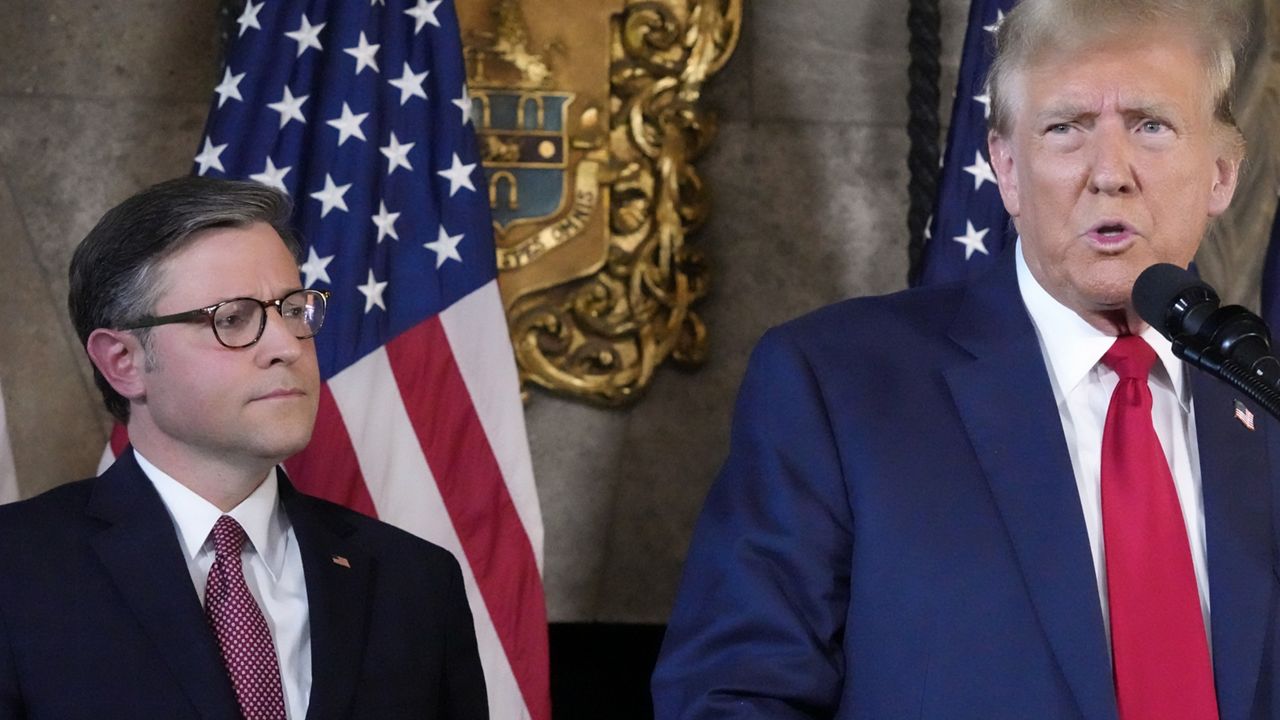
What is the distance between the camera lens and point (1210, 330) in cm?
138

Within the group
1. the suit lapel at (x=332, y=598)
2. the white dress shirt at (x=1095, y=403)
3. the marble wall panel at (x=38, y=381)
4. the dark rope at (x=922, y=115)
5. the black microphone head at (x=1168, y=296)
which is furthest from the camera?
the dark rope at (x=922, y=115)

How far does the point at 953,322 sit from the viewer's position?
72.5 inches

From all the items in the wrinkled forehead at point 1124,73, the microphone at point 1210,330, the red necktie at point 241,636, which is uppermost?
the wrinkled forehead at point 1124,73

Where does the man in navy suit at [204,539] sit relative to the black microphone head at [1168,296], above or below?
below

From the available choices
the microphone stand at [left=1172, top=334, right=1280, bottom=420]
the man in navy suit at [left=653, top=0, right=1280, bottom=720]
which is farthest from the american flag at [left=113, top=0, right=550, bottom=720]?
the microphone stand at [left=1172, top=334, right=1280, bottom=420]

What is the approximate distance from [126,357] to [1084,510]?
4.39 ft

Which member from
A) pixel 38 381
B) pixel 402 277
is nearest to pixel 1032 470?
pixel 402 277

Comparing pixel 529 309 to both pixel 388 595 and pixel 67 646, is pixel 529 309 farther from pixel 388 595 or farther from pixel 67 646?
pixel 67 646

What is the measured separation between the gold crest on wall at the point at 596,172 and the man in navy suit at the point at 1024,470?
1.80 metres

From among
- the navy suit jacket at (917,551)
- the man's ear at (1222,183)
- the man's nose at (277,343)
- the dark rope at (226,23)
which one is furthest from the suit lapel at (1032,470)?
the dark rope at (226,23)

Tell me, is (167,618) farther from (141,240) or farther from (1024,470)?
(1024,470)

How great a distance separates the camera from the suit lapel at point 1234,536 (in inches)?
64.2

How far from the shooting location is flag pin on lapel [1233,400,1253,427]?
179 centimetres

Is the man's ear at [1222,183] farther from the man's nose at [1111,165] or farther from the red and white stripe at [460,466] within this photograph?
the red and white stripe at [460,466]
